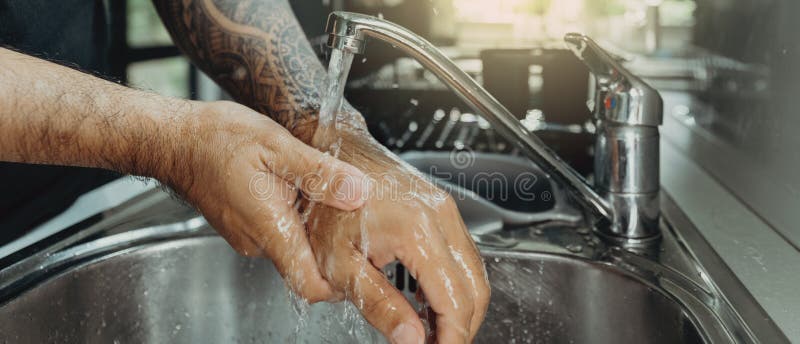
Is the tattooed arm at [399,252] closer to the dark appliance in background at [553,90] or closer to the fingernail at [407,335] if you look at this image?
the fingernail at [407,335]

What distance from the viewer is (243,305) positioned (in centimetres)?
90

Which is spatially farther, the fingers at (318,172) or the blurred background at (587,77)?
the blurred background at (587,77)

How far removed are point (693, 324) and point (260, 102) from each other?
0.60 meters

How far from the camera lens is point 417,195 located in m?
0.59

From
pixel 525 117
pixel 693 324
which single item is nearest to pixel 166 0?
pixel 525 117

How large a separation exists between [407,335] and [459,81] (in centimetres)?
29

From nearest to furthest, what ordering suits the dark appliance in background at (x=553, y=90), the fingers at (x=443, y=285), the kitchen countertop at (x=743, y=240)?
the fingers at (x=443, y=285)
the kitchen countertop at (x=743, y=240)
the dark appliance in background at (x=553, y=90)

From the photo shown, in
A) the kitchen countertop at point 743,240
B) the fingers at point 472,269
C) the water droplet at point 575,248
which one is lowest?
the water droplet at point 575,248

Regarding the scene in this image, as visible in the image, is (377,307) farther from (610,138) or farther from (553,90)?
(553,90)

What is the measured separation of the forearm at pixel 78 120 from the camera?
1.92 ft

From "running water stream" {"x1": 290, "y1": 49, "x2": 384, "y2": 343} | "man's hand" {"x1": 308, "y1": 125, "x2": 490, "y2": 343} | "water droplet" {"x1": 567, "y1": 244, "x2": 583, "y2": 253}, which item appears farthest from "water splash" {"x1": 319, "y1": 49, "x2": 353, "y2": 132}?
"water droplet" {"x1": 567, "y1": 244, "x2": 583, "y2": 253}

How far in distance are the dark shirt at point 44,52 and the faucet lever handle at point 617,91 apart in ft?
2.11

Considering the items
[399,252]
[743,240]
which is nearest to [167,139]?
[399,252]

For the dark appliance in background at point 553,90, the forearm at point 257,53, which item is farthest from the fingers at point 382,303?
the dark appliance in background at point 553,90
